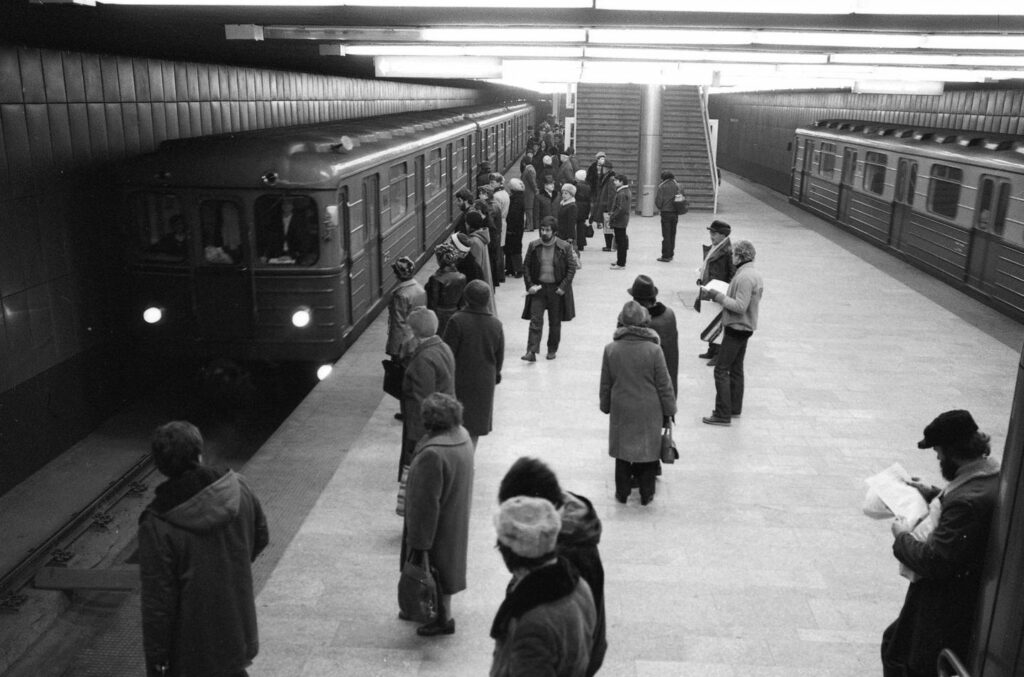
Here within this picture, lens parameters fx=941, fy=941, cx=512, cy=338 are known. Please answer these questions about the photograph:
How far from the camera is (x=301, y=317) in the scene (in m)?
9.24

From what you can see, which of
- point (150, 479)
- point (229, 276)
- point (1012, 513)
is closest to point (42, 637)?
point (150, 479)

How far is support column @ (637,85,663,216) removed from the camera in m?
22.0

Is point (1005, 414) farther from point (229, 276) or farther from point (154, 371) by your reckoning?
point (154, 371)

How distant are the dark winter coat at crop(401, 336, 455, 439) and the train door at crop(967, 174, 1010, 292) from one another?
10.8 meters

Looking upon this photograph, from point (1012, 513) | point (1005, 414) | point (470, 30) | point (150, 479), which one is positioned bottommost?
point (150, 479)

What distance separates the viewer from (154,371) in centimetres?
1061

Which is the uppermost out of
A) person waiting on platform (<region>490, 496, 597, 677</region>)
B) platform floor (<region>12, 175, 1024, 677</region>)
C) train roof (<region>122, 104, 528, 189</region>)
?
train roof (<region>122, 104, 528, 189</region>)

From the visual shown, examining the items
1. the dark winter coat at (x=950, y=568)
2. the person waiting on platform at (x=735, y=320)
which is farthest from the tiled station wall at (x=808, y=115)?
the dark winter coat at (x=950, y=568)

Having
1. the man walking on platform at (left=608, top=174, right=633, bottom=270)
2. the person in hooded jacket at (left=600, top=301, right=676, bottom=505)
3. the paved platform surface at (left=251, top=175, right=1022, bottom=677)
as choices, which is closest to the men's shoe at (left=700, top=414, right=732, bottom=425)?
the paved platform surface at (left=251, top=175, right=1022, bottom=677)

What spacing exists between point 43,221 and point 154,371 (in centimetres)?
233

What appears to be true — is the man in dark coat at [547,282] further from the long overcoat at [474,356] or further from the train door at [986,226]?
the train door at [986,226]

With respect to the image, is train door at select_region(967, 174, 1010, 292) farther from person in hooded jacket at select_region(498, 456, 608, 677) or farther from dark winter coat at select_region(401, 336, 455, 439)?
person in hooded jacket at select_region(498, 456, 608, 677)

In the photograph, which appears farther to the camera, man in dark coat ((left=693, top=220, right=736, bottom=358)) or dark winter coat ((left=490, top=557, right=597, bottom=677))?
man in dark coat ((left=693, top=220, right=736, bottom=358))

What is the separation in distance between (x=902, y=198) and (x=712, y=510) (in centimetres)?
1346
